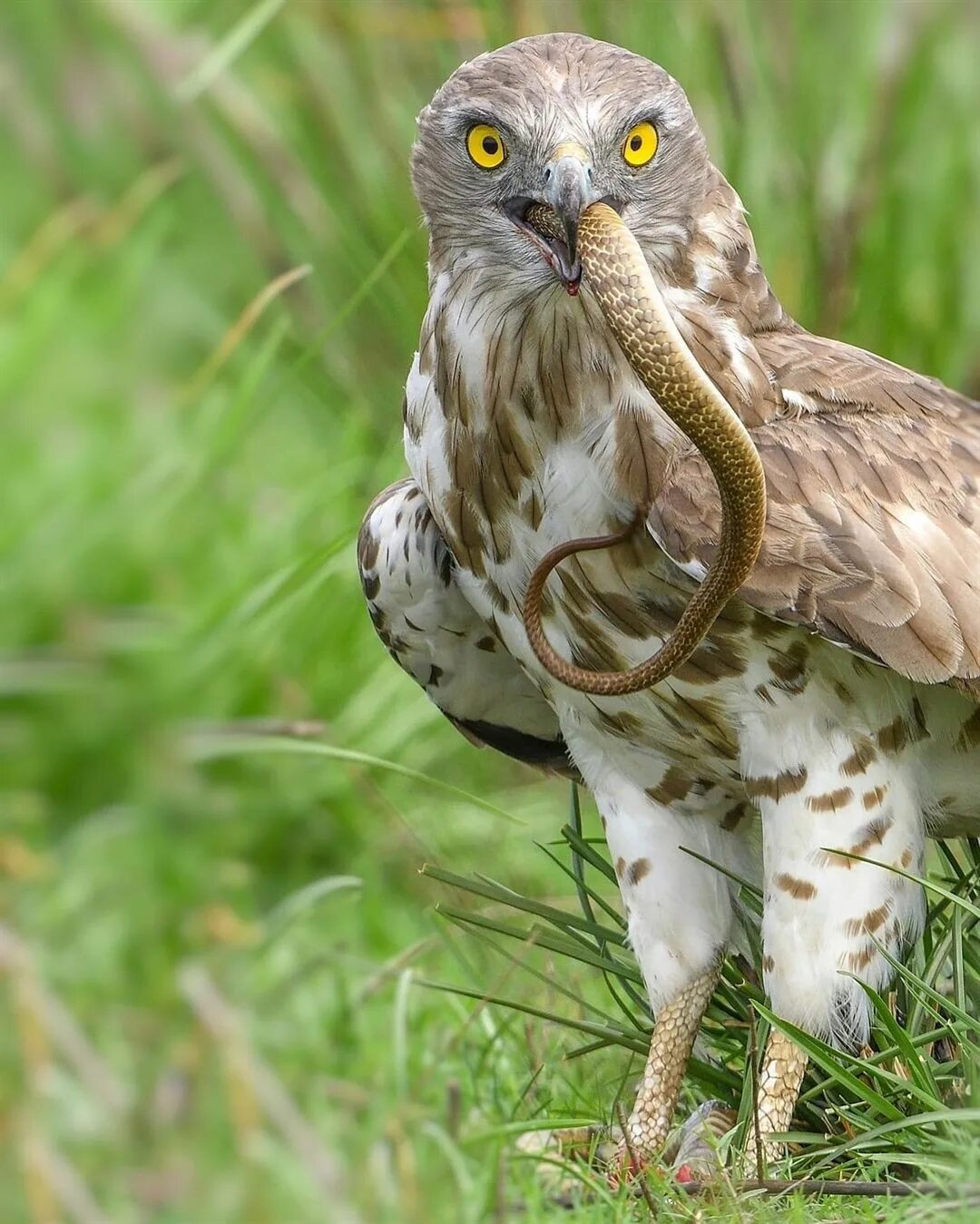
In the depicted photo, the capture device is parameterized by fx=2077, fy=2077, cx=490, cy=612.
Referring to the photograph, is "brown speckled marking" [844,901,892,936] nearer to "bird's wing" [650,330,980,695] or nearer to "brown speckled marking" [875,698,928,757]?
"brown speckled marking" [875,698,928,757]

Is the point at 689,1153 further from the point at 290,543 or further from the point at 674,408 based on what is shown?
the point at 290,543

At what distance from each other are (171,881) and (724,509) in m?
2.98

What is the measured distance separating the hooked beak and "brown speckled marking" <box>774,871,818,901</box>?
3.90ft

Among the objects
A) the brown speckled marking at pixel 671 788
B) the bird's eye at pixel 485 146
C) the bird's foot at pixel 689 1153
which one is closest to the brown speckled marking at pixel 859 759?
the brown speckled marking at pixel 671 788

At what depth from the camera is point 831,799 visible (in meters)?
3.70

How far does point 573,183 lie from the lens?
3275mm

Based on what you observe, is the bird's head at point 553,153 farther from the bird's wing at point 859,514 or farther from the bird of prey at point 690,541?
the bird's wing at point 859,514

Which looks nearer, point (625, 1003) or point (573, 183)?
point (573, 183)

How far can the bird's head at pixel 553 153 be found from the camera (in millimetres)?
3367

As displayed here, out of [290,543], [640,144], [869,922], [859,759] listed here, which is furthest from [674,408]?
[290,543]

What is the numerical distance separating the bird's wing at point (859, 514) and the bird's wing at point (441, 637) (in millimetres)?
727

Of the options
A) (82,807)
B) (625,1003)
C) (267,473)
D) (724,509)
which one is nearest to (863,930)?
(625,1003)

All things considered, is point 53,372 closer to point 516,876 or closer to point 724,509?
point 516,876

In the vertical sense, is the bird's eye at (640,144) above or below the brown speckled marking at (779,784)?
above
